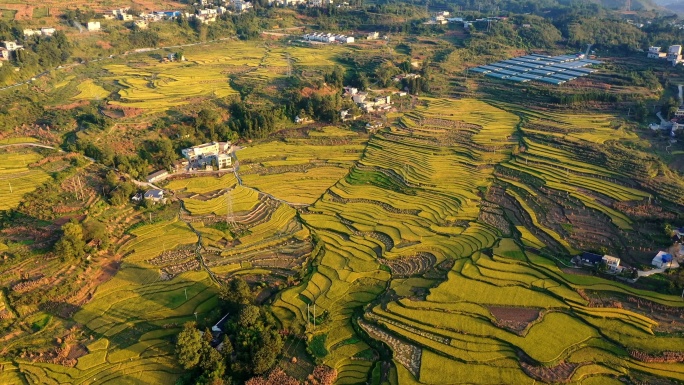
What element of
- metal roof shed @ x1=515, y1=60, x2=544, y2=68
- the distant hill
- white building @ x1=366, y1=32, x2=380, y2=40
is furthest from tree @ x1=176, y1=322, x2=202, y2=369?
the distant hill

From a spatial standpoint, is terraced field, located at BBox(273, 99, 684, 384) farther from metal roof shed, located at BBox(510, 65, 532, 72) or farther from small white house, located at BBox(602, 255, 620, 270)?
metal roof shed, located at BBox(510, 65, 532, 72)

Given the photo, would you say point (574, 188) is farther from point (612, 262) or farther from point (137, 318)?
point (137, 318)

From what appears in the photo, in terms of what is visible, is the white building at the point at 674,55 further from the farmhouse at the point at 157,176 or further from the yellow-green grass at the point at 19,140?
the yellow-green grass at the point at 19,140

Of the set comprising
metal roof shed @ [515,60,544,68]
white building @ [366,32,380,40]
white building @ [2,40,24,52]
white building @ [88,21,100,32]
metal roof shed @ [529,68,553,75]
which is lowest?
metal roof shed @ [529,68,553,75]

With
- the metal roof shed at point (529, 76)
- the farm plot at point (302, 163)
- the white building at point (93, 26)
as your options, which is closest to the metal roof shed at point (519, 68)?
the metal roof shed at point (529, 76)

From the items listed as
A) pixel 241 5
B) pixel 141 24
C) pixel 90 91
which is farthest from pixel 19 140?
pixel 241 5

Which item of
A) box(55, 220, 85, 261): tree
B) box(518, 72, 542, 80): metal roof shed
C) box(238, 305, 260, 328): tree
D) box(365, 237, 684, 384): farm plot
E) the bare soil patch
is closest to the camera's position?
box(365, 237, 684, 384): farm plot

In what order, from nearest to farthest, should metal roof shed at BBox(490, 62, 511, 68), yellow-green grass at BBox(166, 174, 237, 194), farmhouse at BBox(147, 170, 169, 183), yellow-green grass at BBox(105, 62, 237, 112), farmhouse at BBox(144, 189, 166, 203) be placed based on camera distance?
farmhouse at BBox(144, 189, 166, 203) → yellow-green grass at BBox(166, 174, 237, 194) → farmhouse at BBox(147, 170, 169, 183) → yellow-green grass at BBox(105, 62, 237, 112) → metal roof shed at BBox(490, 62, 511, 68)
